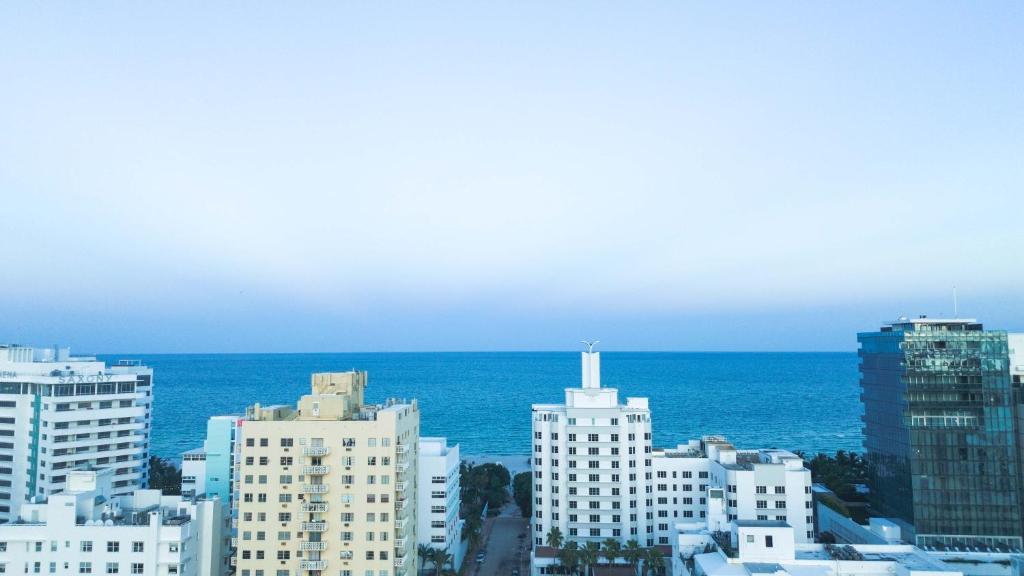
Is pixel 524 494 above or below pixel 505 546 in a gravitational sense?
above

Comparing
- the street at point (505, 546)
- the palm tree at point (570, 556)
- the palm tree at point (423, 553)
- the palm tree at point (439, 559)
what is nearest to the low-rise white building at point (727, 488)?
the palm tree at point (570, 556)

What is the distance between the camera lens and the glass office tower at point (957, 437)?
201ft

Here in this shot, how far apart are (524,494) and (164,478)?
52.3 metres

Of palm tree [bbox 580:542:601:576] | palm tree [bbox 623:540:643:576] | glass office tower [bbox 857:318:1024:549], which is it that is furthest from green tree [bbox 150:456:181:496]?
glass office tower [bbox 857:318:1024:549]

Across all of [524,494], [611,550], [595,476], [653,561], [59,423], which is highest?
[59,423]

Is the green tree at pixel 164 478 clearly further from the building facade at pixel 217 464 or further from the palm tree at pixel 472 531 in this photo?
the palm tree at pixel 472 531

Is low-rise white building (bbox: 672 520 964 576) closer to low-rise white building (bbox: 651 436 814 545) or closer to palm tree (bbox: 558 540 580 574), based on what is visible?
low-rise white building (bbox: 651 436 814 545)

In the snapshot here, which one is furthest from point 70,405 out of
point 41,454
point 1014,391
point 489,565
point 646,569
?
point 1014,391

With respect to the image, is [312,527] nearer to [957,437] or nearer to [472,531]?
[472,531]

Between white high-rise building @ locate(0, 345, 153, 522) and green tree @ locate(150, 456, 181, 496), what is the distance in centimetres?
639

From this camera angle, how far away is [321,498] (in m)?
53.9

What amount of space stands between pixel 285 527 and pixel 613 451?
35880 mm

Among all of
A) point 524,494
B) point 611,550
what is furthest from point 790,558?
point 524,494

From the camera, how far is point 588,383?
7912cm
